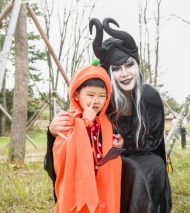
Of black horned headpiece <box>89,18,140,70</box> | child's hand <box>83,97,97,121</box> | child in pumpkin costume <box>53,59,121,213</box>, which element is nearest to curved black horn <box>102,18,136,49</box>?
black horned headpiece <box>89,18,140,70</box>

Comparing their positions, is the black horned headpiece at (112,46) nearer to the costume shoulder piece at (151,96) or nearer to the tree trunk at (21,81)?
the costume shoulder piece at (151,96)

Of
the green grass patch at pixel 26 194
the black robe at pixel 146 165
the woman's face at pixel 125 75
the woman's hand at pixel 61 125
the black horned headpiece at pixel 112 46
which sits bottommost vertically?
the green grass patch at pixel 26 194

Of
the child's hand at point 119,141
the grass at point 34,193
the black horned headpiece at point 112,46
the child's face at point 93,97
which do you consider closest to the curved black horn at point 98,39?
the black horned headpiece at point 112,46

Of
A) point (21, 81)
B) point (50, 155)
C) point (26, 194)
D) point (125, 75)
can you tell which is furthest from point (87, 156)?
point (21, 81)

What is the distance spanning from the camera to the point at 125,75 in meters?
1.52

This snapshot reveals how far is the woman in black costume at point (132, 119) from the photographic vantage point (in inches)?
56.9

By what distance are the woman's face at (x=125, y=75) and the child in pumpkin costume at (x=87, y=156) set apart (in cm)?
17

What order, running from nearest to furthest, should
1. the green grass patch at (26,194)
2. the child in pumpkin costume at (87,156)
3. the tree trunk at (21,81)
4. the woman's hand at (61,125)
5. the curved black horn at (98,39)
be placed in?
1. the child in pumpkin costume at (87,156)
2. the woman's hand at (61,125)
3. the curved black horn at (98,39)
4. the green grass patch at (26,194)
5. the tree trunk at (21,81)

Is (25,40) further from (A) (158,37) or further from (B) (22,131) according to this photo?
(A) (158,37)

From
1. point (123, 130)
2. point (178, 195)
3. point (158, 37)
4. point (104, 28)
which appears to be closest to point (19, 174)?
point (178, 195)

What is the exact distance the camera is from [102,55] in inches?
60.9

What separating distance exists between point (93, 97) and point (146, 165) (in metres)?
0.44

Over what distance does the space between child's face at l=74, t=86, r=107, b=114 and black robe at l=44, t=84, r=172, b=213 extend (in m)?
0.25

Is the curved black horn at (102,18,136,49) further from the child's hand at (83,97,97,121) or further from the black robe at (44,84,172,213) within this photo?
the child's hand at (83,97,97,121)
